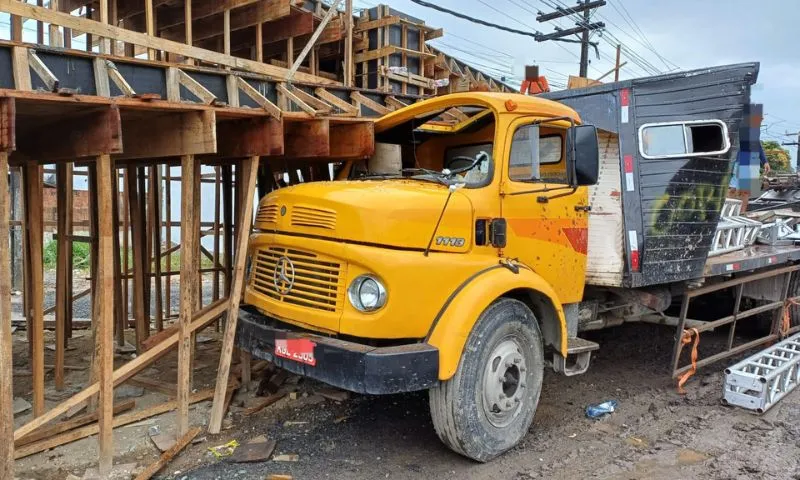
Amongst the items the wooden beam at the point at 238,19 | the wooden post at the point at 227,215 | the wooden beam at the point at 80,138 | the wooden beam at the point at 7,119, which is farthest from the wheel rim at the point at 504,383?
the wooden beam at the point at 238,19

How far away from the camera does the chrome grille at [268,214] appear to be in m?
4.24

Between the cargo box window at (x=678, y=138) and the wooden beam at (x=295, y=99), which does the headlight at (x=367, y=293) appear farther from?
the cargo box window at (x=678, y=138)

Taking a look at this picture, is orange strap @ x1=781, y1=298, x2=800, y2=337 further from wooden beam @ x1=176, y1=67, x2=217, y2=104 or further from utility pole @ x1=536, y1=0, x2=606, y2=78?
utility pole @ x1=536, y1=0, x2=606, y2=78

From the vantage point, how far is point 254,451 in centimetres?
A: 426

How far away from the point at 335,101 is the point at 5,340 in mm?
3189

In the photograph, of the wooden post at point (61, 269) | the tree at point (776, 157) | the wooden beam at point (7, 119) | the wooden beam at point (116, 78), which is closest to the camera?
the wooden beam at point (7, 119)

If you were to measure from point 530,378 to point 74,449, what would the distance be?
345cm

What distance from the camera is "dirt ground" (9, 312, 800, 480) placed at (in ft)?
13.1

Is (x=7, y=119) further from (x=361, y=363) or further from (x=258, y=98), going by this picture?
(x=361, y=363)

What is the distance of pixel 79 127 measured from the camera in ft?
13.1

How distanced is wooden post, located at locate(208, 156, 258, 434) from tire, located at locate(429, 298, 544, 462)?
171 cm

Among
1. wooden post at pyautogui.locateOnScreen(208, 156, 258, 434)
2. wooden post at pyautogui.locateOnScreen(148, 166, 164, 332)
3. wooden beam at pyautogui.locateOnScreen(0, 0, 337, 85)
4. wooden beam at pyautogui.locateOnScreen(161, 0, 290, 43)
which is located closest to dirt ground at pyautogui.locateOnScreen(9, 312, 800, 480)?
wooden post at pyautogui.locateOnScreen(208, 156, 258, 434)

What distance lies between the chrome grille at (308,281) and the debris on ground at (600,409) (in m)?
2.60

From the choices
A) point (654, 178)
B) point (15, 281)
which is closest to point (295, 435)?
point (654, 178)
